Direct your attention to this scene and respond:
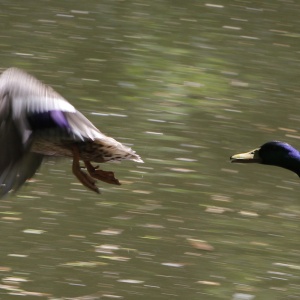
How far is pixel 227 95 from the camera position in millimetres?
8773

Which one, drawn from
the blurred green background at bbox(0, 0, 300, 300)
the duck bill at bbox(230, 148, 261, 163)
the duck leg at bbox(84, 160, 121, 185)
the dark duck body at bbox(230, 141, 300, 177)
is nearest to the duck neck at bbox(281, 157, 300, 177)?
the dark duck body at bbox(230, 141, 300, 177)

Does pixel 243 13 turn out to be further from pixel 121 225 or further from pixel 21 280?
pixel 21 280

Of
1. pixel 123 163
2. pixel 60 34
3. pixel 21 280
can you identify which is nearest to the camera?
pixel 21 280

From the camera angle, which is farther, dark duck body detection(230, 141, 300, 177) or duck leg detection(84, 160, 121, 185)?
dark duck body detection(230, 141, 300, 177)

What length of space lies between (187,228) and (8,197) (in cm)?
121

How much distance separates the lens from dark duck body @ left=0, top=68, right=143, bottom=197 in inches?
191

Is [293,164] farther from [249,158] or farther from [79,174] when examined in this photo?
[79,174]

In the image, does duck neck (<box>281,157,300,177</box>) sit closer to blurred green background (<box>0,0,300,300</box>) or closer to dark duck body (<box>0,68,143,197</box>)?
blurred green background (<box>0,0,300,300</box>)

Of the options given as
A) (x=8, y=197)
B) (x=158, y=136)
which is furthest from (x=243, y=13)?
(x=8, y=197)

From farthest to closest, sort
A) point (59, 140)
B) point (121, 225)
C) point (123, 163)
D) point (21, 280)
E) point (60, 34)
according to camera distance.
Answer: point (60, 34), point (123, 163), point (121, 225), point (21, 280), point (59, 140)

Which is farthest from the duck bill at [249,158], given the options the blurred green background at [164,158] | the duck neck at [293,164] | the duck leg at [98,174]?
the duck leg at [98,174]

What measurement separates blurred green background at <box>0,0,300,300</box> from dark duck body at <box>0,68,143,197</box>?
84 centimetres

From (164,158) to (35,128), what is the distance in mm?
2666

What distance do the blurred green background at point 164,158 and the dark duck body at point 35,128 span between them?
2.77 ft
